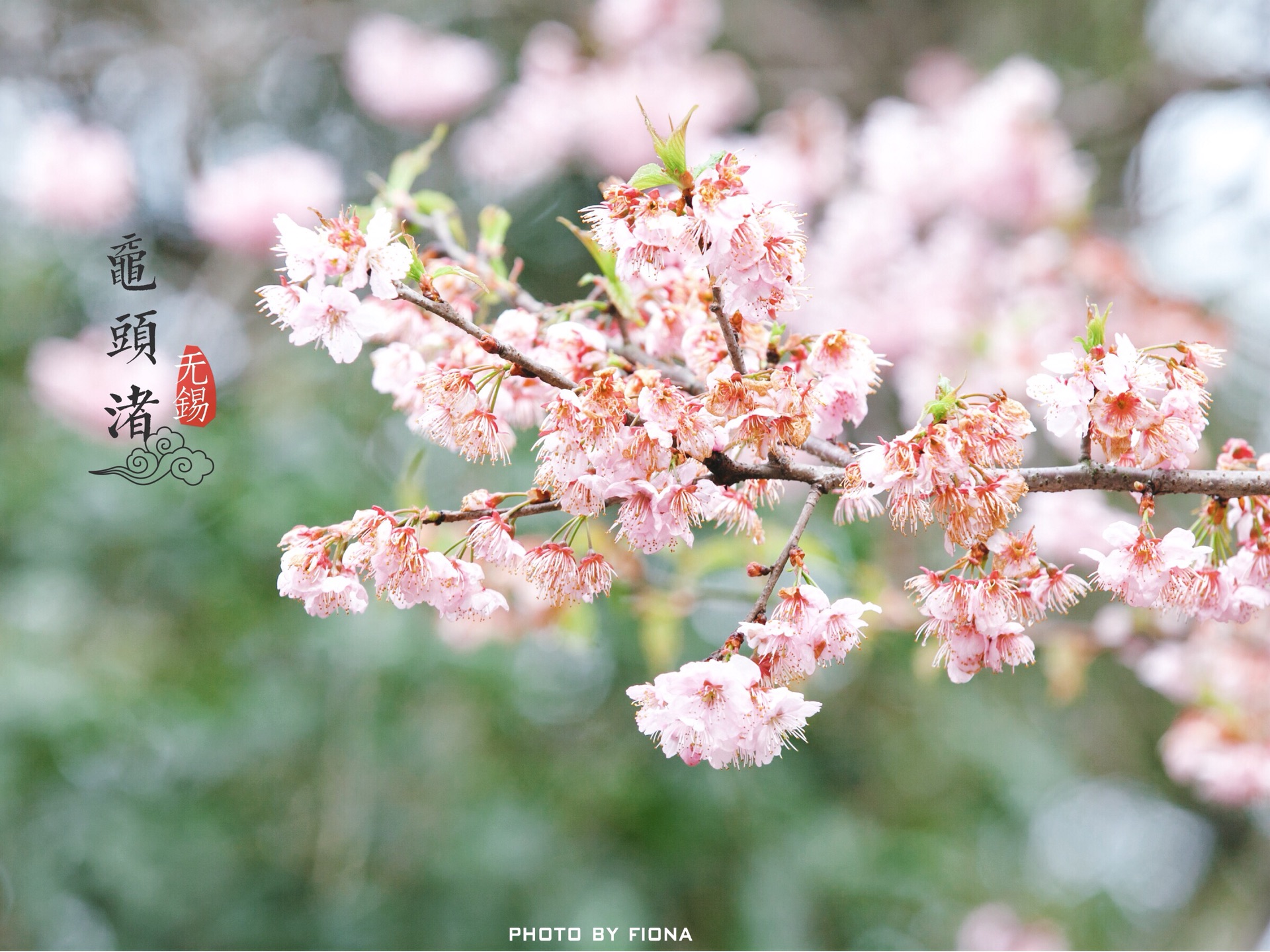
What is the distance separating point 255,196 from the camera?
261cm

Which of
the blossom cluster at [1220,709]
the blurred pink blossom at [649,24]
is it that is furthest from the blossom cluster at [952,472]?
the blurred pink blossom at [649,24]

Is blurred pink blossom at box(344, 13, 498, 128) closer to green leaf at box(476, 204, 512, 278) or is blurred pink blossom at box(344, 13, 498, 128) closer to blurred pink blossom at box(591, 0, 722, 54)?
blurred pink blossom at box(591, 0, 722, 54)

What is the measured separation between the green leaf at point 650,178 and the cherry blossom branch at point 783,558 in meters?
0.21

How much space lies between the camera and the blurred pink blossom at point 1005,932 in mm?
3238

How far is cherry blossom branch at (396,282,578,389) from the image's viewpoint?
580mm

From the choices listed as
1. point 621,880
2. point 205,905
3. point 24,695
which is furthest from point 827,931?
point 24,695

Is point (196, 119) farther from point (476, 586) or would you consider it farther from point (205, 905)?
point (476, 586)

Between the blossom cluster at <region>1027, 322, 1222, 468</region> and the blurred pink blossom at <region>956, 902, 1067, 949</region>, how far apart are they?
3.07 m

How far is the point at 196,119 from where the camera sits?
3033 millimetres

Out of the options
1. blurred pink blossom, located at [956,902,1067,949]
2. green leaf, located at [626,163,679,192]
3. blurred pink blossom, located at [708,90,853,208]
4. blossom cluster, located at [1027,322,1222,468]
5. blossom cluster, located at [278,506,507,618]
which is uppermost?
blurred pink blossom, located at [708,90,853,208]

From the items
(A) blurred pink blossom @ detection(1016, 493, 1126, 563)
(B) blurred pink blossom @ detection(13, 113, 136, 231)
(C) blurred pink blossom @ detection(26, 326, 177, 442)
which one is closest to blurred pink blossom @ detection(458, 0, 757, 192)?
(B) blurred pink blossom @ detection(13, 113, 136, 231)

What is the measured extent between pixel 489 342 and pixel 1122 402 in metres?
0.40

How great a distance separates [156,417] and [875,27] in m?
2.78

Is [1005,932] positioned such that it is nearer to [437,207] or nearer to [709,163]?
[437,207]
